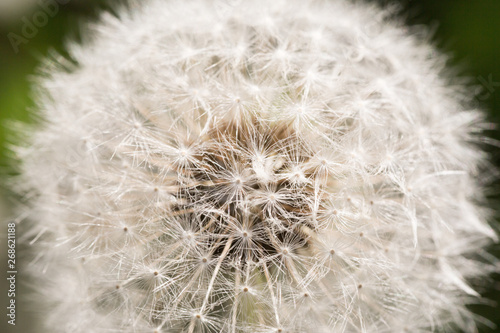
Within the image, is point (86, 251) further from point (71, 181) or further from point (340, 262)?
point (340, 262)

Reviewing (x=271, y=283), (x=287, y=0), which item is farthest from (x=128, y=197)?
(x=287, y=0)

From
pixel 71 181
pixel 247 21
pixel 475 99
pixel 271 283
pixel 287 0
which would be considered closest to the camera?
pixel 271 283

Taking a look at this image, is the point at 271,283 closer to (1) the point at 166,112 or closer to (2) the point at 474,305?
(1) the point at 166,112

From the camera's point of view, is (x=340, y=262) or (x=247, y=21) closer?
(x=340, y=262)

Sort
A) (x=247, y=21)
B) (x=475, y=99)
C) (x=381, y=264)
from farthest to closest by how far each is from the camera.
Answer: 1. (x=475, y=99)
2. (x=247, y=21)
3. (x=381, y=264)

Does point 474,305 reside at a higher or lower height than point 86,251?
lower

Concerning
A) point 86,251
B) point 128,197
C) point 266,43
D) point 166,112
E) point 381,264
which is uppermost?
point 266,43


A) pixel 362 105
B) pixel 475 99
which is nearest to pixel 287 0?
pixel 362 105
